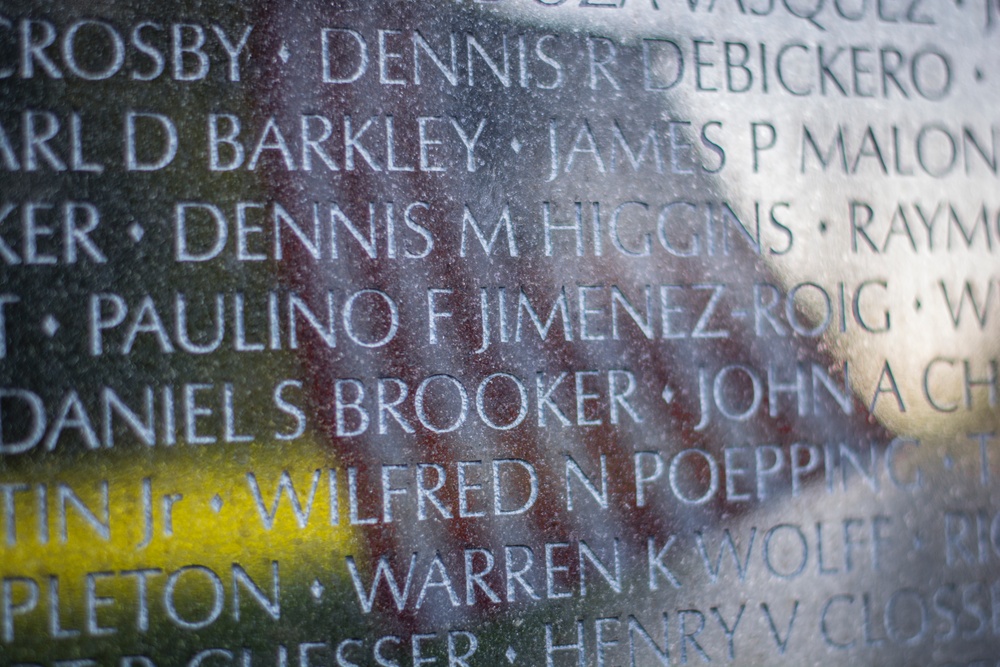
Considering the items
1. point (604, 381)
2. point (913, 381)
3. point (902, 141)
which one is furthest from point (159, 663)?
point (902, 141)

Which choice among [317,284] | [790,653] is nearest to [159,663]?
[317,284]

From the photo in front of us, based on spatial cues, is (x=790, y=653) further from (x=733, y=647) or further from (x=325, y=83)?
(x=325, y=83)

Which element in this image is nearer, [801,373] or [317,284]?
[317,284]

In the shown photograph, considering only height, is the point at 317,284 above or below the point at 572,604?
above

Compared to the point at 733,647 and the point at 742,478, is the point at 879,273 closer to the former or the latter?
the point at 742,478

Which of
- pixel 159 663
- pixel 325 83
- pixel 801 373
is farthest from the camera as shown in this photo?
pixel 801 373

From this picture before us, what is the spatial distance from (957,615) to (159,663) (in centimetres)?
218

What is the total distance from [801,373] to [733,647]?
78 cm

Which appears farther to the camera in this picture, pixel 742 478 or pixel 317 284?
pixel 742 478

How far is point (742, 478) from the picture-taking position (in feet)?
8.34

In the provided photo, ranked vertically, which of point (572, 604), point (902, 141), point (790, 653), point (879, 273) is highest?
point (902, 141)

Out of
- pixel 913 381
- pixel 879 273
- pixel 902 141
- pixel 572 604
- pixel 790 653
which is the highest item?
pixel 902 141

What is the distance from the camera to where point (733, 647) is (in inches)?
98.3

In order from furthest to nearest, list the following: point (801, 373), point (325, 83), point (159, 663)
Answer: point (801, 373) < point (325, 83) < point (159, 663)
